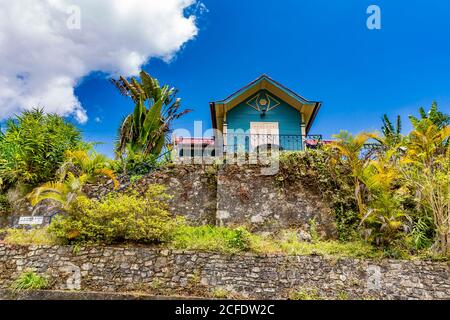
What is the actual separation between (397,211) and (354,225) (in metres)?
1.68

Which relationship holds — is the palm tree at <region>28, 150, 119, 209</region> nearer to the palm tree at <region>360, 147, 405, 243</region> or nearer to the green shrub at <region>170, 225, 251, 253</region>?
the green shrub at <region>170, 225, 251, 253</region>

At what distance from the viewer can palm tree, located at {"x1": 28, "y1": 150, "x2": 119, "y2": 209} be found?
937cm

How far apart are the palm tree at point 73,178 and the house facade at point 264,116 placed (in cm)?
587

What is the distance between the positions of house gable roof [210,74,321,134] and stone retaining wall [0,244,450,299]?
344 inches

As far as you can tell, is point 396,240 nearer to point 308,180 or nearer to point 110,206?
point 308,180

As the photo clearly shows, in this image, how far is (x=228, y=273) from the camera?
8.77 meters

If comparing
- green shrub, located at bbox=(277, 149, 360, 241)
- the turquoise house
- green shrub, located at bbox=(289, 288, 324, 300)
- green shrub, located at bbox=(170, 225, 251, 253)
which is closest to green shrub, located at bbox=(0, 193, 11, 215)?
green shrub, located at bbox=(170, 225, 251, 253)

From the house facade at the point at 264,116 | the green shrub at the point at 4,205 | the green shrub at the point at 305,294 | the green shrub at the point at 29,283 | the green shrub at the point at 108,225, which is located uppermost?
the house facade at the point at 264,116

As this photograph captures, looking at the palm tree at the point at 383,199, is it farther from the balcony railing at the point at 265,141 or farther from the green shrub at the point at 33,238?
the green shrub at the point at 33,238

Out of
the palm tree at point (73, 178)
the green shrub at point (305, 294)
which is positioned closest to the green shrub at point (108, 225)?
the palm tree at point (73, 178)

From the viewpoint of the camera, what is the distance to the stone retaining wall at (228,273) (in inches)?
337

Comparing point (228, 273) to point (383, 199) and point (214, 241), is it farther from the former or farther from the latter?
point (383, 199)

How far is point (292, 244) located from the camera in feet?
31.7
